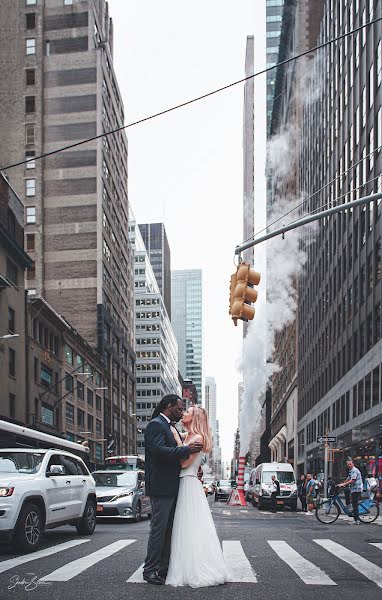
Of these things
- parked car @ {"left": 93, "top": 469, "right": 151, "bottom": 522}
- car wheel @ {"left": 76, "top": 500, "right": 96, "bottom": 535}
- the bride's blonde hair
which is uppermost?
the bride's blonde hair

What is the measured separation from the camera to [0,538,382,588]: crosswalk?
307 inches

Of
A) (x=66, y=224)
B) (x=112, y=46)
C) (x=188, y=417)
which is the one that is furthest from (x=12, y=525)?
Answer: (x=112, y=46)

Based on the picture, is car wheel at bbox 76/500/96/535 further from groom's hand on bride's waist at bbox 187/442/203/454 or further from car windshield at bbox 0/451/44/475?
groom's hand on bride's waist at bbox 187/442/203/454

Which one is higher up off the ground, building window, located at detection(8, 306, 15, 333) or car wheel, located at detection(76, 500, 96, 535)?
building window, located at detection(8, 306, 15, 333)

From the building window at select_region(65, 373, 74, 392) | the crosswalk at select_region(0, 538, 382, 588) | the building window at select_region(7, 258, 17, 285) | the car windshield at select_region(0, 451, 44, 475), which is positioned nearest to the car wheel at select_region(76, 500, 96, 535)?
the crosswalk at select_region(0, 538, 382, 588)

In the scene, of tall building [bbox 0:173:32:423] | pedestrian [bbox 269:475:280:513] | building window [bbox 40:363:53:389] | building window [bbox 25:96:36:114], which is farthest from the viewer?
building window [bbox 25:96:36:114]

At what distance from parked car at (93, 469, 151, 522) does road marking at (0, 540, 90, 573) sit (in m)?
6.27

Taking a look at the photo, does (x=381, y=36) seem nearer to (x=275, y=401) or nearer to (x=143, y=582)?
(x=143, y=582)

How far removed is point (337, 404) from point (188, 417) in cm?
4464

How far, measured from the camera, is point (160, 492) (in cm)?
720

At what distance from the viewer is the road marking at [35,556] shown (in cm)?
880

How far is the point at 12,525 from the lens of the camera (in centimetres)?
1034

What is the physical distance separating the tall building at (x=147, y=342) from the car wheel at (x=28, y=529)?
378 feet

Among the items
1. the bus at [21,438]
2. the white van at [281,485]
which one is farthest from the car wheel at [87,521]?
the white van at [281,485]
